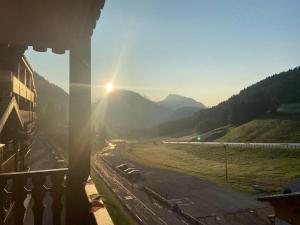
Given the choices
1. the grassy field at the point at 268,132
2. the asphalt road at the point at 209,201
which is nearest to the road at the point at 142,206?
the asphalt road at the point at 209,201

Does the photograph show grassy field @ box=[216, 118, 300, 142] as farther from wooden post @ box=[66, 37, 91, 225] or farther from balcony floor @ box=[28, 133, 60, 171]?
wooden post @ box=[66, 37, 91, 225]

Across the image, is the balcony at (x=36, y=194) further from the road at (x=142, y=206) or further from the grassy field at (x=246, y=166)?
the grassy field at (x=246, y=166)

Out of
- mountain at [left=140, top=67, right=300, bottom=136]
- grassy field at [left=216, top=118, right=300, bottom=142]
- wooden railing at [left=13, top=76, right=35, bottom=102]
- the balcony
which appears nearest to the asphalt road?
wooden railing at [left=13, top=76, right=35, bottom=102]

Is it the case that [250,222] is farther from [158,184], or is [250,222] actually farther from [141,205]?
[158,184]

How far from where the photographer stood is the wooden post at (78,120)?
6867 mm

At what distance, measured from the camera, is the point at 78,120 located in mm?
6859

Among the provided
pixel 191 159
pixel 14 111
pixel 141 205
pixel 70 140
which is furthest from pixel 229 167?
pixel 70 140

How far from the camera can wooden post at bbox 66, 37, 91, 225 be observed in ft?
22.5

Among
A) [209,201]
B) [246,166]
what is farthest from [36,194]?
[246,166]

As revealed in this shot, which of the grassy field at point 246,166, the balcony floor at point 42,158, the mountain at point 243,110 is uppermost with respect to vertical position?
the mountain at point 243,110

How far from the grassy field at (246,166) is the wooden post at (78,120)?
120ft

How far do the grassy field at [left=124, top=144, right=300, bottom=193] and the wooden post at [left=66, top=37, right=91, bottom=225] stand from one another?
1445 inches

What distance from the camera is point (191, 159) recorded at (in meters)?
77.2

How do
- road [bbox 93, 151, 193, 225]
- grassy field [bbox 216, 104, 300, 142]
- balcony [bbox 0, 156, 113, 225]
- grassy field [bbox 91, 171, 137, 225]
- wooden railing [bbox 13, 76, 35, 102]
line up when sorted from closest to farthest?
balcony [bbox 0, 156, 113, 225] → wooden railing [bbox 13, 76, 35, 102] → grassy field [bbox 91, 171, 137, 225] → road [bbox 93, 151, 193, 225] → grassy field [bbox 216, 104, 300, 142]
